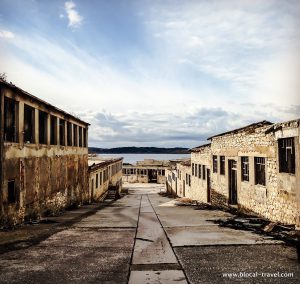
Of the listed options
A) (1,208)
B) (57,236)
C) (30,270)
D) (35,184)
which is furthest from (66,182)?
(30,270)

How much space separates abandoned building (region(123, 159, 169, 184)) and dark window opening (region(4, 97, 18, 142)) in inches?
1920

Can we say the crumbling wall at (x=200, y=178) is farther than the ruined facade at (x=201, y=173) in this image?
No

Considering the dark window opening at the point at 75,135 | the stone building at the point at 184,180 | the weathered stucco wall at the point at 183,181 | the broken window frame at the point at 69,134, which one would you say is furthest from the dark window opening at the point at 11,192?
the stone building at the point at 184,180

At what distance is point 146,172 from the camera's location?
2403 inches

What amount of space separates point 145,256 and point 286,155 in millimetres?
6840

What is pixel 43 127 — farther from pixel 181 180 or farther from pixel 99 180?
pixel 181 180

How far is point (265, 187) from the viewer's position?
41.7ft

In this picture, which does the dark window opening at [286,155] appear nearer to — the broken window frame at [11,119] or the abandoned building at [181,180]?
the broken window frame at [11,119]

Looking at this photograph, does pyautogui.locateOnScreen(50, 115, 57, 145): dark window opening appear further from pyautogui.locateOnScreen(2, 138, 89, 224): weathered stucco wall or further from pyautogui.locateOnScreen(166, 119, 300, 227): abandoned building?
pyautogui.locateOnScreen(166, 119, 300, 227): abandoned building

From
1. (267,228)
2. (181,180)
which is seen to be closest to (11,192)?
(267,228)

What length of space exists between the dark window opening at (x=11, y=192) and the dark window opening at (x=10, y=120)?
156 centimetres

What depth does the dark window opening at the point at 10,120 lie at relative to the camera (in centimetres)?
1080

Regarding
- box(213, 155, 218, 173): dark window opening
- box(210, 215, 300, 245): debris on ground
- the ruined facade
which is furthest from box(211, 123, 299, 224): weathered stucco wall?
the ruined facade

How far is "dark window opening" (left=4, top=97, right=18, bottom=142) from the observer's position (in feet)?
35.4
